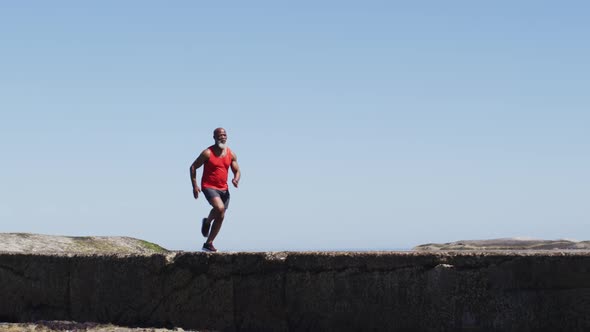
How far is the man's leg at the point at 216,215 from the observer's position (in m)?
10.9

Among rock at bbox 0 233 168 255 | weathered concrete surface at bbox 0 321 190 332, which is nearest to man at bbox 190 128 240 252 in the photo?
weathered concrete surface at bbox 0 321 190 332

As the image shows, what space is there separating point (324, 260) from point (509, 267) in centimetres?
152

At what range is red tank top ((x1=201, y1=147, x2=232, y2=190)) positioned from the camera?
11.1m

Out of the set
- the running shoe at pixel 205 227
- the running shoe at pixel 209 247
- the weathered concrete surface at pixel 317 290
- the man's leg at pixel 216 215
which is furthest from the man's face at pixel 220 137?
the weathered concrete surface at pixel 317 290

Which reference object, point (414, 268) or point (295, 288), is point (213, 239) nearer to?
point (295, 288)

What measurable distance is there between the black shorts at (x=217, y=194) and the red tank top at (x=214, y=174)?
0.04 meters

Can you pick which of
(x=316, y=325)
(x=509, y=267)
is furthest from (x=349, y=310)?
(x=509, y=267)


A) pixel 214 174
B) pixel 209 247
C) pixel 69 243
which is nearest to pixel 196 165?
pixel 214 174

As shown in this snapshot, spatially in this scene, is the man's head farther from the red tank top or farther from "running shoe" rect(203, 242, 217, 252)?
"running shoe" rect(203, 242, 217, 252)

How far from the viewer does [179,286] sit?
29.1 ft

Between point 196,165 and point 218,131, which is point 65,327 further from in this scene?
point 218,131

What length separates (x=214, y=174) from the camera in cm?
1105

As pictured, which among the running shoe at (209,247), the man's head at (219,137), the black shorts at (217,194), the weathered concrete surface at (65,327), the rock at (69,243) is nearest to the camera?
the weathered concrete surface at (65,327)

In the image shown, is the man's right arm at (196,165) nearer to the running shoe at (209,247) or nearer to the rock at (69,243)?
the running shoe at (209,247)
